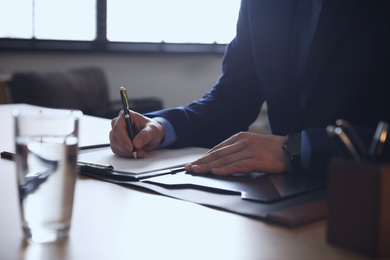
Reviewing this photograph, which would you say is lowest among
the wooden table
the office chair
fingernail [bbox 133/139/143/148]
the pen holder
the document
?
the office chair

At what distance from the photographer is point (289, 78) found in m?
1.48

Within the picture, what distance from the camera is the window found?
3.94 m

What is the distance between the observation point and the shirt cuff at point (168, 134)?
4.23 feet

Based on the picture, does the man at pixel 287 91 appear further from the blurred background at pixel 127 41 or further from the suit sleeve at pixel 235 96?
the blurred background at pixel 127 41

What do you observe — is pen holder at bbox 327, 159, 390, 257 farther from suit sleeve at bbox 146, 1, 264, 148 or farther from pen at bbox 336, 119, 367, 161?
suit sleeve at bbox 146, 1, 264, 148

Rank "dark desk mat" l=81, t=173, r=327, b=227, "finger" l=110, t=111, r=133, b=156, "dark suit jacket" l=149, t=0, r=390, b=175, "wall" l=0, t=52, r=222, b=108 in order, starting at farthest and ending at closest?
"wall" l=0, t=52, r=222, b=108 < "dark suit jacket" l=149, t=0, r=390, b=175 < "finger" l=110, t=111, r=133, b=156 < "dark desk mat" l=81, t=173, r=327, b=227

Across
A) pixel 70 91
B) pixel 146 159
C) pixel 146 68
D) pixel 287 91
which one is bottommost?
pixel 70 91

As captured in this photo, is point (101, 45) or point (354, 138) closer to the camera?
point (354, 138)

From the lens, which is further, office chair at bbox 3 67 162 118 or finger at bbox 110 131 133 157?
office chair at bbox 3 67 162 118

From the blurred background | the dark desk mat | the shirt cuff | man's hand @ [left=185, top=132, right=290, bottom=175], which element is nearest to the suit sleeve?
the shirt cuff

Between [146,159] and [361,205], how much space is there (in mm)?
657

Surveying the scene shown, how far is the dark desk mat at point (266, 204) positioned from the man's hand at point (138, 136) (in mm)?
265

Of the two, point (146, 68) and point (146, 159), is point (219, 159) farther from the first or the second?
point (146, 68)

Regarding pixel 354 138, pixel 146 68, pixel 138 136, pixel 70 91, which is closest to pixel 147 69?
pixel 146 68
